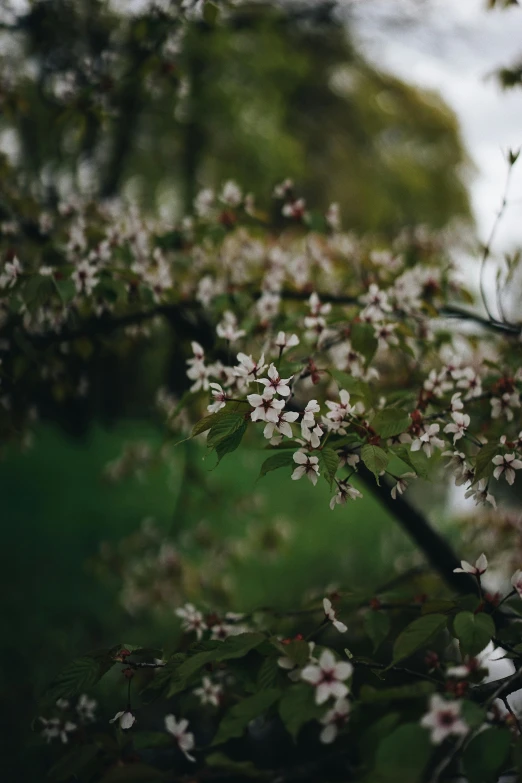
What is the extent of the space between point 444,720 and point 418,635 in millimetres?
286

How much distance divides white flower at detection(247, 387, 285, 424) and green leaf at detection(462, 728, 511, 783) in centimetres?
86

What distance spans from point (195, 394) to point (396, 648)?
124 centimetres

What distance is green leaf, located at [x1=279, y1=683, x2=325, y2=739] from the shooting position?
1317mm

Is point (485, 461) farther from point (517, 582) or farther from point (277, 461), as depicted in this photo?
point (277, 461)

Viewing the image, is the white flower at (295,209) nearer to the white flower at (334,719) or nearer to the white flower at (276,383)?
the white flower at (276,383)

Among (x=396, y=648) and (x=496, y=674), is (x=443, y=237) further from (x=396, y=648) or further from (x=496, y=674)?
(x=396, y=648)

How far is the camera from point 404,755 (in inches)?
44.5

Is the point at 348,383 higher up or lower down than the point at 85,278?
higher up

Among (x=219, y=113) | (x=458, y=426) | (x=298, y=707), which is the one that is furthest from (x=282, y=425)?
(x=219, y=113)

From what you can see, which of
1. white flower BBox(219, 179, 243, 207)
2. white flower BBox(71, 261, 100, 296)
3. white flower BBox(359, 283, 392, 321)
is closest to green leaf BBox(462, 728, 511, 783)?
white flower BBox(359, 283, 392, 321)

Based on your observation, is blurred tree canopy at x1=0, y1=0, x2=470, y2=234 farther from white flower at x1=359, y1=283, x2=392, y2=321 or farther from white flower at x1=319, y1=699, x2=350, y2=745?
white flower at x1=319, y1=699, x2=350, y2=745

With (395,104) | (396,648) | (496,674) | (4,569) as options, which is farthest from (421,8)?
(395,104)

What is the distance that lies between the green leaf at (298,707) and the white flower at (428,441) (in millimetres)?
745

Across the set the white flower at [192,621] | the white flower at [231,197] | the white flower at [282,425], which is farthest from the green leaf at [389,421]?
the white flower at [231,197]
